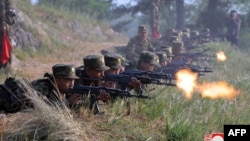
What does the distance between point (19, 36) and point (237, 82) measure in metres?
8.89

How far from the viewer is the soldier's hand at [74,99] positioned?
20.6ft

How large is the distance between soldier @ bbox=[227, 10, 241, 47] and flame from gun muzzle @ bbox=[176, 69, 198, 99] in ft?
46.2

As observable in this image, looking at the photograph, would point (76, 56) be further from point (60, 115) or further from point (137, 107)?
point (60, 115)

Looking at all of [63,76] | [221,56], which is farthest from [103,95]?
[221,56]

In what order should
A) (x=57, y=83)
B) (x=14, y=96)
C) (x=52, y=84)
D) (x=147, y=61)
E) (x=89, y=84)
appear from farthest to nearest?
(x=147, y=61) < (x=89, y=84) < (x=57, y=83) < (x=52, y=84) < (x=14, y=96)

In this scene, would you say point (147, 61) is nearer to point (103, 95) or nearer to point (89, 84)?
point (89, 84)

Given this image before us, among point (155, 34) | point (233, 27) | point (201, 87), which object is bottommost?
point (201, 87)

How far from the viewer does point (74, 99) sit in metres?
6.34

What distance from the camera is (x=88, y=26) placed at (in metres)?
26.7

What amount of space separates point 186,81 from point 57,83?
16.0 ft

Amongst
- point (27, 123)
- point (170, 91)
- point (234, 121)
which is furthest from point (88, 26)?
point (27, 123)

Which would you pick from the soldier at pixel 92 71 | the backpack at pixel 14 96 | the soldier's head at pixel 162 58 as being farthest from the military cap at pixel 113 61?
the soldier's head at pixel 162 58

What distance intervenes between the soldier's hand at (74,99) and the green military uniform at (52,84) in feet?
0.47

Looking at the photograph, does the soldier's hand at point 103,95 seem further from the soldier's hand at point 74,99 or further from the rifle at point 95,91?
the soldier's hand at point 74,99
